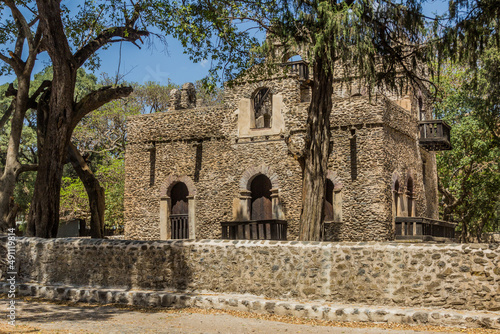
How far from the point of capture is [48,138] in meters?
14.4

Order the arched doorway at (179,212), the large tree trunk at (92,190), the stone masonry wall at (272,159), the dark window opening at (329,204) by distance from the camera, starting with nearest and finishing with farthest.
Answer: the large tree trunk at (92,190) < the stone masonry wall at (272,159) < the dark window opening at (329,204) < the arched doorway at (179,212)

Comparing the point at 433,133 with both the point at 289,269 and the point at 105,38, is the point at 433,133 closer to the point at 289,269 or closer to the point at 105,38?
the point at 105,38

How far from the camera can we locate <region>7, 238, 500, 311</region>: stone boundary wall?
30.3 feet

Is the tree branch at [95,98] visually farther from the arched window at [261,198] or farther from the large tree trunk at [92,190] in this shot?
the arched window at [261,198]

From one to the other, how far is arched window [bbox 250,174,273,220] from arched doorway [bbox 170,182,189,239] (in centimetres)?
260

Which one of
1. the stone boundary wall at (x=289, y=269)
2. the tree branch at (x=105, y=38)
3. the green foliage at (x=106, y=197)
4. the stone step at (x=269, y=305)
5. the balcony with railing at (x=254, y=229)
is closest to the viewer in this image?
the stone step at (x=269, y=305)

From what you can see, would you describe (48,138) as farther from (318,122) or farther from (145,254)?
(318,122)

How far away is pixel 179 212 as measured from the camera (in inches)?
841

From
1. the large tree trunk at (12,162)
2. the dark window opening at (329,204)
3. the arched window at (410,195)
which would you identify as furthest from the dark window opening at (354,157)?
the large tree trunk at (12,162)

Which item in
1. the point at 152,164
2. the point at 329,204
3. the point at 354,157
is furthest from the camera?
the point at 152,164

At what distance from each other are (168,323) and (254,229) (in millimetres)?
8719

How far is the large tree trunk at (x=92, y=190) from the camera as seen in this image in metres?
16.0

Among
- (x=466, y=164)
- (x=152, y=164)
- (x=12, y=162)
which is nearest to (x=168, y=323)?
(x=12, y=162)

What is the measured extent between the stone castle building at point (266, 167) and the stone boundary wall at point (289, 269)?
6.69 metres
